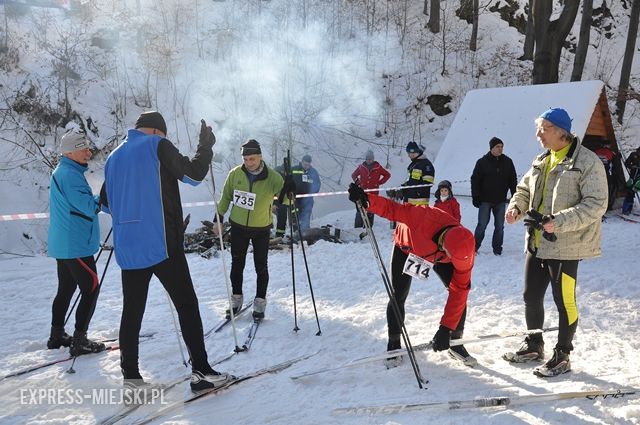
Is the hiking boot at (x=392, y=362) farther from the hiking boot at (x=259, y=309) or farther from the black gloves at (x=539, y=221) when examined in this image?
the hiking boot at (x=259, y=309)

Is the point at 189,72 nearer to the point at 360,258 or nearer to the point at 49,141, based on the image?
the point at 49,141

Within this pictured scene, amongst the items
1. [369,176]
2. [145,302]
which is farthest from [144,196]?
[369,176]

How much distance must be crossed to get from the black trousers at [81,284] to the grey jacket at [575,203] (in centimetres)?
344

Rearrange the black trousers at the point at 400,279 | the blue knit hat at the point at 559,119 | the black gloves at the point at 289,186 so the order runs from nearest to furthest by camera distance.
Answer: the blue knit hat at the point at 559,119 → the black trousers at the point at 400,279 → the black gloves at the point at 289,186

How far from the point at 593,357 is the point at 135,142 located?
3618 millimetres

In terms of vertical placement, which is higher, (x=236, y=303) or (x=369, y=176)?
(x=369, y=176)

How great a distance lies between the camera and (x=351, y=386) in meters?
3.32

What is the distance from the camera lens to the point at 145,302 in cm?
312

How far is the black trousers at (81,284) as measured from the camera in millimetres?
3932

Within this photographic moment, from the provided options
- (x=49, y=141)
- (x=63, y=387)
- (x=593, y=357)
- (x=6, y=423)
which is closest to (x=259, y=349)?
(x=63, y=387)

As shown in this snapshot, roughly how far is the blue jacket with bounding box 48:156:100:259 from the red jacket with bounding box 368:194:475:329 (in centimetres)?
238

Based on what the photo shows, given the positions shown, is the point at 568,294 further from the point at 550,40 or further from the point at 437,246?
the point at 550,40

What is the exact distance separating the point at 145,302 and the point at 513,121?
9.22 metres

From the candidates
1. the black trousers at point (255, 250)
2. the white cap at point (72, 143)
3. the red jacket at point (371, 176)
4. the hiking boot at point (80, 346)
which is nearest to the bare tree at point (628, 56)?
the red jacket at point (371, 176)
